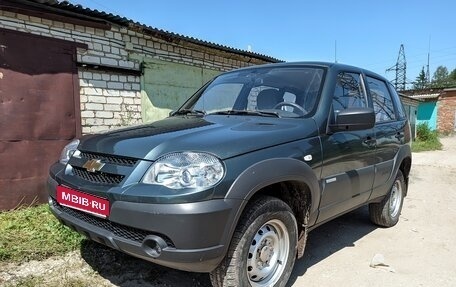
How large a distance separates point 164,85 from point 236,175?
5855 mm

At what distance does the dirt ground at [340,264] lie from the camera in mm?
3268

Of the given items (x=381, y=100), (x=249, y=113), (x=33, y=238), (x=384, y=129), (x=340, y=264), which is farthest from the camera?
(x=381, y=100)

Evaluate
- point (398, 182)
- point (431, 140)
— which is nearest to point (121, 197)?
point (398, 182)

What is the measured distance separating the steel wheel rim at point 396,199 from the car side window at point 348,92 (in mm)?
1609

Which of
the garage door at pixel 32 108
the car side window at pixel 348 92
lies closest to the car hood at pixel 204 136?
the car side window at pixel 348 92

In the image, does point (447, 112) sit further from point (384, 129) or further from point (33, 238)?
point (33, 238)

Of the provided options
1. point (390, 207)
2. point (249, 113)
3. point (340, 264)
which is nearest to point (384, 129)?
point (390, 207)

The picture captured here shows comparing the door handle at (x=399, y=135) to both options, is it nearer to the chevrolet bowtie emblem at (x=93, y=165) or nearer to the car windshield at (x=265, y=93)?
the car windshield at (x=265, y=93)

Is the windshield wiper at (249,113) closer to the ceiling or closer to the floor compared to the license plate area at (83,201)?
closer to the ceiling

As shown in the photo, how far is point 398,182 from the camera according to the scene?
5.18 meters

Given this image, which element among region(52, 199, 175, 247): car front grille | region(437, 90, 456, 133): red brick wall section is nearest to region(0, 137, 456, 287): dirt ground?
region(52, 199, 175, 247): car front grille

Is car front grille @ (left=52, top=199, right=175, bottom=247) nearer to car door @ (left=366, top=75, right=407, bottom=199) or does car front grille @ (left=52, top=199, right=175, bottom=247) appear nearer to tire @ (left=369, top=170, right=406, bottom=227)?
car door @ (left=366, top=75, right=407, bottom=199)

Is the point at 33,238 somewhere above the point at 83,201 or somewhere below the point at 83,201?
below

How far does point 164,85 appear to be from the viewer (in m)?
7.95
